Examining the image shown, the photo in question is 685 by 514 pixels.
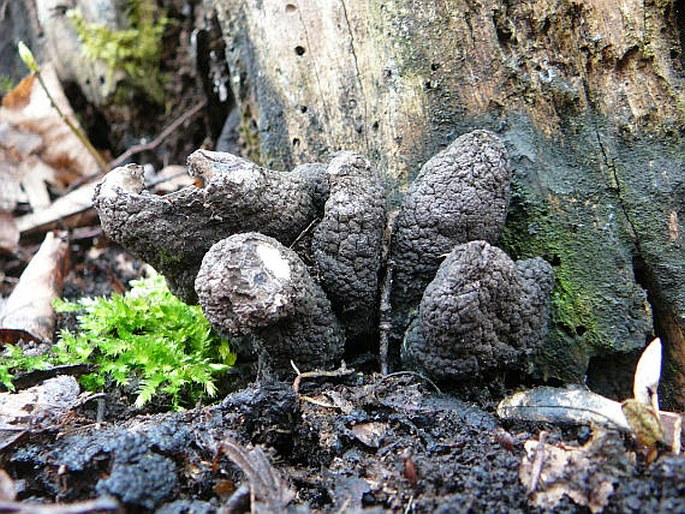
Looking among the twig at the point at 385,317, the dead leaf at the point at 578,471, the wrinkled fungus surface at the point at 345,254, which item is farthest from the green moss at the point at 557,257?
the dead leaf at the point at 578,471

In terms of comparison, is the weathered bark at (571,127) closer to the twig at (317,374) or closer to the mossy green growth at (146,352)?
the twig at (317,374)

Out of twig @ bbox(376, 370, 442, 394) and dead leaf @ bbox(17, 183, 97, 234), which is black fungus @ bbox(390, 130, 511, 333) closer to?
twig @ bbox(376, 370, 442, 394)

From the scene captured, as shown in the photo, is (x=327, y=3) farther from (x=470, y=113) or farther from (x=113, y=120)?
(x=113, y=120)

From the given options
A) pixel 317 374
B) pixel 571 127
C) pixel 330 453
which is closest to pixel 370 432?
pixel 330 453

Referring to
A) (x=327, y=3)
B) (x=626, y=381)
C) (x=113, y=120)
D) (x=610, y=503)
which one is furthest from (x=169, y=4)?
(x=610, y=503)

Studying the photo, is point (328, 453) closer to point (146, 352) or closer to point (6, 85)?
point (146, 352)

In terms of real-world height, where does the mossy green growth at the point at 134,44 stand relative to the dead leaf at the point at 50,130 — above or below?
above

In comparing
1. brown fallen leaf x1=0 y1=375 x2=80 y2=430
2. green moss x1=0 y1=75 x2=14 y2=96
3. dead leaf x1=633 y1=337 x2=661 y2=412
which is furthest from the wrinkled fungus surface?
green moss x1=0 y1=75 x2=14 y2=96
